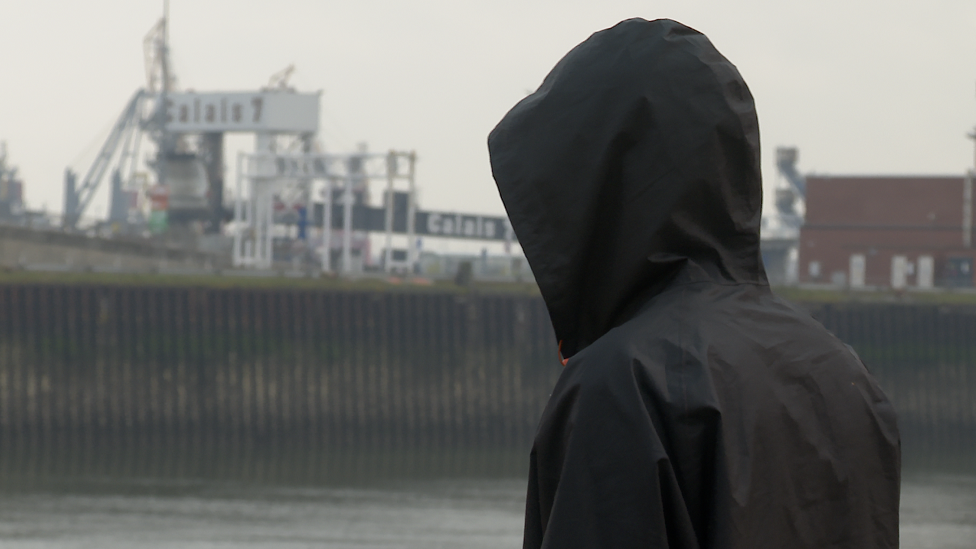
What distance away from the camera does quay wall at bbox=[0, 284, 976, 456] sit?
38.9 m

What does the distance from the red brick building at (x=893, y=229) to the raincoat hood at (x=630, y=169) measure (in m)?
53.4

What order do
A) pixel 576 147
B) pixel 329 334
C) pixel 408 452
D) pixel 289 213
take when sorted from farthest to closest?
pixel 289 213
pixel 329 334
pixel 408 452
pixel 576 147

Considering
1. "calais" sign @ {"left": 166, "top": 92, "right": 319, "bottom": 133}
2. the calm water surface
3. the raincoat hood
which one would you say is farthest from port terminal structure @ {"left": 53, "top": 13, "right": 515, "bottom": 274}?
the raincoat hood

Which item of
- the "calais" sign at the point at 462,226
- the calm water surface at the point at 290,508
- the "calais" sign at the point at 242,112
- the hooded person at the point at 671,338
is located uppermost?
the "calais" sign at the point at 242,112

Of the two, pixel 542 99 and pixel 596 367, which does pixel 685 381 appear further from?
pixel 542 99

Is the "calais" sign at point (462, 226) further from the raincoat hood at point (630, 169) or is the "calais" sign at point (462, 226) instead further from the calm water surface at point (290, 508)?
the raincoat hood at point (630, 169)

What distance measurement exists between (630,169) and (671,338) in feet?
0.90

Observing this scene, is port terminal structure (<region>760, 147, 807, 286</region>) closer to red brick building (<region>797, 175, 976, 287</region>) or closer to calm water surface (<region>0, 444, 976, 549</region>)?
red brick building (<region>797, 175, 976, 287</region>)

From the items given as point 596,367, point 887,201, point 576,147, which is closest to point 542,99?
point 576,147

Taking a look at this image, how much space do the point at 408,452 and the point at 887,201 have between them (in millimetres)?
27529

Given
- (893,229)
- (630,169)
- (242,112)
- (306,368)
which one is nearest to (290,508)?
(306,368)

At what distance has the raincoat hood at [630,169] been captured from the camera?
1.84 meters

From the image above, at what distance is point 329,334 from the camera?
1657 inches

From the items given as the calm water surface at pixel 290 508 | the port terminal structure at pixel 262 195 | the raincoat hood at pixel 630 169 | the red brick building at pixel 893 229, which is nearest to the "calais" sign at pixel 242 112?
the port terminal structure at pixel 262 195
